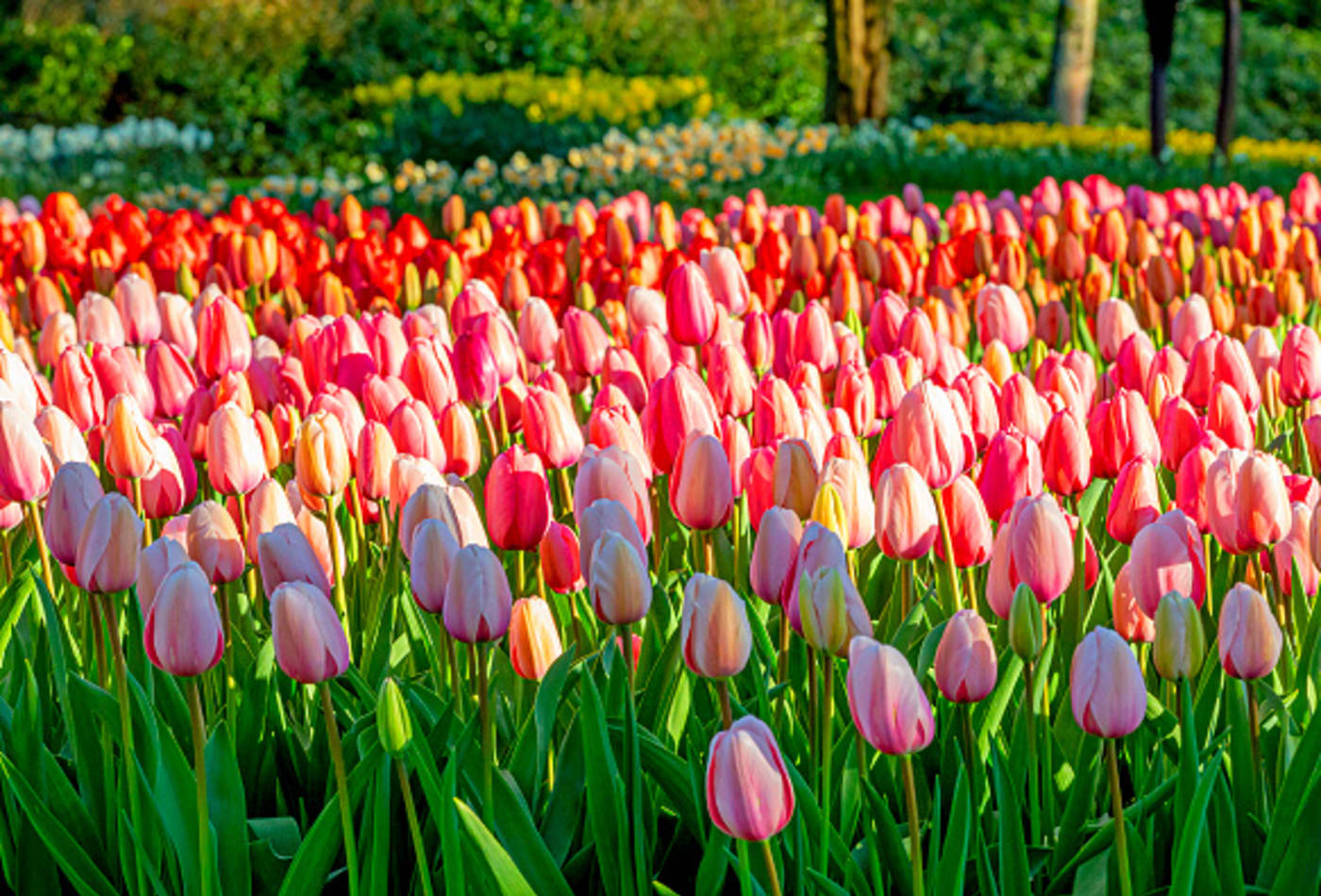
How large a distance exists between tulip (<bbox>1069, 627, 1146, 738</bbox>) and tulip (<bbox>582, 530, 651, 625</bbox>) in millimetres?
464

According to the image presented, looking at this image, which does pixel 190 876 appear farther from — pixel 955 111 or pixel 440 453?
pixel 955 111

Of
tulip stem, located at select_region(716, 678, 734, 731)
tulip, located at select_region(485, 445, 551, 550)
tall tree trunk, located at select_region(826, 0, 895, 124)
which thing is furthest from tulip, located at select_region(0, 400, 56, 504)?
tall tree trunk, located at select_region(826, 0, 895, 124)

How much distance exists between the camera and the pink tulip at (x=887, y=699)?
136 cm

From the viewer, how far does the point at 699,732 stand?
1742mm

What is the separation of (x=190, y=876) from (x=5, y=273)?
395cm

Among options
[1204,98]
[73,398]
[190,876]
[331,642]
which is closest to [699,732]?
[331,642]

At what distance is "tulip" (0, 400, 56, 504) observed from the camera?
6.24ft

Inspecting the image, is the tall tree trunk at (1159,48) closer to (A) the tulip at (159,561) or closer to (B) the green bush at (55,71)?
(A) the tulip at (159,561)

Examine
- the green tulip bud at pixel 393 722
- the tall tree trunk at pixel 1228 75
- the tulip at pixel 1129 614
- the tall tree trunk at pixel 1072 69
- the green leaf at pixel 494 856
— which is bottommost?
the tall tree trunk at pixel 1072 69

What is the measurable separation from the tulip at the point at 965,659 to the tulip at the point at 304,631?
0.62 meters

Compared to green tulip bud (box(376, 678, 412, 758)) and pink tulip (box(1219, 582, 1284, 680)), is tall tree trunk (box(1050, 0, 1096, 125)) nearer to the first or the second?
pink tulip (box(1219, 582, 1284, 680))

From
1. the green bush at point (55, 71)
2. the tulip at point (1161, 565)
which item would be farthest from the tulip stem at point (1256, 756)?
the green bush at point (55, 71)

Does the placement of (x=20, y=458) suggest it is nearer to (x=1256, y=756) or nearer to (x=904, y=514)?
(x=904, y=514)

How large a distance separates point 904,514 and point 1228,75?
956cm
